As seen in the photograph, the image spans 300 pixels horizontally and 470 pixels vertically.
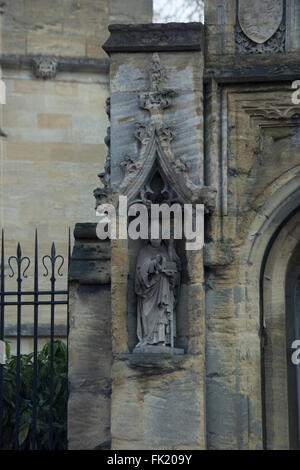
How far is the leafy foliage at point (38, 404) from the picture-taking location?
42.9 feet

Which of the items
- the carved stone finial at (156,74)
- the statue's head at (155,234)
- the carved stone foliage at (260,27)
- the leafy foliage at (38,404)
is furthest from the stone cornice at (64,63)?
the statue's head at (155,234)

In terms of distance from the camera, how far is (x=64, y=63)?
18266 mm

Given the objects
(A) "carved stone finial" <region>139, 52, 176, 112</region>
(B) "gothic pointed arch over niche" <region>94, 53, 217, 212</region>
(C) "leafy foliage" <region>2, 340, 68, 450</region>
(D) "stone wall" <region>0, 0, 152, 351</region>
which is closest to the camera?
(B) "gothic pointed arch over niche" <region>94, 53, 217, 212</region>

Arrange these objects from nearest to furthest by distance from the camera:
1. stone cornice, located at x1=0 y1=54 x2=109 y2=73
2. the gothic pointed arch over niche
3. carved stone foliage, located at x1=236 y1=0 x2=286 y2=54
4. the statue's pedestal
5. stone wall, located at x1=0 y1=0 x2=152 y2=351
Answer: the statue's pedestal
the gothic pointed arch over niche
carved stone foliage, located at x1=236 y1=0 x2=286 y2=54
stone wall, located at x1=0 y1=0 x2=152 y2=351
stone cornice, located at x1=0 y1=54 x2=109 y2=73

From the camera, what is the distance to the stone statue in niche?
35.9 ft

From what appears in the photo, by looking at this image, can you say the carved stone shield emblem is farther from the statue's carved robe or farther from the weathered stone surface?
the weathered stone surface

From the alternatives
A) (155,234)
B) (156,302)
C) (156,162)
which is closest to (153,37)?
(156,162)

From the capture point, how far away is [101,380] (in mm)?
11500

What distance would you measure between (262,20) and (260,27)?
6 cm

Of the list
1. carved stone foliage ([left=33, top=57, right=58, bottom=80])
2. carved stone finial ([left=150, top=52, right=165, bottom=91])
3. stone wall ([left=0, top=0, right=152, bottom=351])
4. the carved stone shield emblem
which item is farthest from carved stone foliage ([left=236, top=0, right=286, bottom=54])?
carved stone foliage ([left=33, top=57, right=58, bottom=80])

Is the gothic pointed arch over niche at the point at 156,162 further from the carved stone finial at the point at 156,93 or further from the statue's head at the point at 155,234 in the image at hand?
the statue's head at the point at 155,234

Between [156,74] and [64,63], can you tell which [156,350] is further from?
[64,63]

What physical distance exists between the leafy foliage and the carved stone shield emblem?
3.90 meters

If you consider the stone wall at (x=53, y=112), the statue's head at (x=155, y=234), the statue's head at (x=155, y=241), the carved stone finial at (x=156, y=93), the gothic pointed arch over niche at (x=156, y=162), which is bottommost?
the statue's head at (x=155, y=241)
